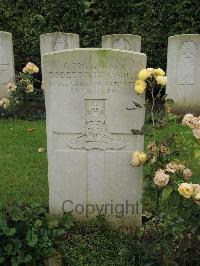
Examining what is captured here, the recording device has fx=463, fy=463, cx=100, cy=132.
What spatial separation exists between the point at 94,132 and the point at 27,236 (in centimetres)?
101

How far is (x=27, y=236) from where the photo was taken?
11.0 ft

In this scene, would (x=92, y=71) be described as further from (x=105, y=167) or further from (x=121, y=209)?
(x=121, y=209)

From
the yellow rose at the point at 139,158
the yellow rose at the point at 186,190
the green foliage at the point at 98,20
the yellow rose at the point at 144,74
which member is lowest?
the yellow rose at the point at 186,190

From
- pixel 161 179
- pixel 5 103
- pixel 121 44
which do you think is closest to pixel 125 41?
pixel 121 44

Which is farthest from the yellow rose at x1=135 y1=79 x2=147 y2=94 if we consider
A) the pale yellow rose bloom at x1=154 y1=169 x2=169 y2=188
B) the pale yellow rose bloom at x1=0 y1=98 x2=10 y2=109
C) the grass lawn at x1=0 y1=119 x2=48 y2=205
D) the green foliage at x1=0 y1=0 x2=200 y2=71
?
the green foliage at x1=0 y1=0 x2=200 y2=71

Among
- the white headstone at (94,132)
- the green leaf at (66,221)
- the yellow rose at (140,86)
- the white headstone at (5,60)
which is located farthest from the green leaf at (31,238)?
the white headstone at (5,60)

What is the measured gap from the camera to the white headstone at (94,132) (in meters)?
3.69

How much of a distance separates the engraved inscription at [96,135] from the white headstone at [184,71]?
5028mm

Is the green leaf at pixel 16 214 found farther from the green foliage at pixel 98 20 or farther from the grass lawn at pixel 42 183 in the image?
the green foliage at pixel 98 20

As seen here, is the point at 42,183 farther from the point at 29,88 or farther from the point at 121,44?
the point at 121,44

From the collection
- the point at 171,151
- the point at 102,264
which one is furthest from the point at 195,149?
the point at 102,264

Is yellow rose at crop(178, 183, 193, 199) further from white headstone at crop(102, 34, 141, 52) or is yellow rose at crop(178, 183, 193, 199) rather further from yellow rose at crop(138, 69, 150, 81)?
white headstone at crop(102, 34, 141, 52)

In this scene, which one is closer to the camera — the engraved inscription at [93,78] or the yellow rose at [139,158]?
the yellow rose at [139,158]

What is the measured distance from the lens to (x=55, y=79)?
3766 mm
